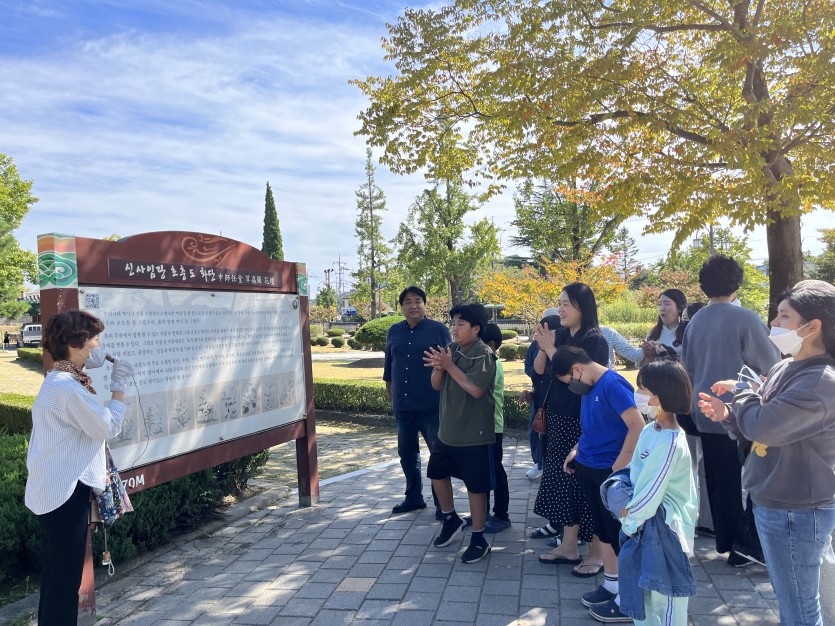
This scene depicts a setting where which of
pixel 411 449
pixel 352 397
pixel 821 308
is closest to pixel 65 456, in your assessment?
pixel 411 449

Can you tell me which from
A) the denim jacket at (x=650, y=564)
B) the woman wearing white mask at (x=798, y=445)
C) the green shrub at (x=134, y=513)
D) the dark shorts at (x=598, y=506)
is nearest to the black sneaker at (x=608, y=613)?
the dark shorts at (x=598, y=506)

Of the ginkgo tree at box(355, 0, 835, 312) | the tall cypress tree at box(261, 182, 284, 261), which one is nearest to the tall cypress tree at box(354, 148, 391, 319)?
the tall cypress tree at box(261, 182, 284, 261)

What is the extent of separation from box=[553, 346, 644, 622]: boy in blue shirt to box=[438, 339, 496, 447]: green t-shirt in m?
0.63

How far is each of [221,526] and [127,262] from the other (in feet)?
7.45

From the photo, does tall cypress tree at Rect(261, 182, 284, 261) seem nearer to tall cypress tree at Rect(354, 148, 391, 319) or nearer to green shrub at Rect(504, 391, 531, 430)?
tall cypress tree at Rect(354, 148, 391, 319)

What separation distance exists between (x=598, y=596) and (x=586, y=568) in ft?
1.32

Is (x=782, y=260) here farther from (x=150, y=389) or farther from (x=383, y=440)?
(x=150, y=389)

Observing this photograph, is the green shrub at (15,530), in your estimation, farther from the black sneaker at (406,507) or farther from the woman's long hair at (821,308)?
the woman's long hair at (821,308)

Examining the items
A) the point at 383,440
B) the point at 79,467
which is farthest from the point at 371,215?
the point at 79,467

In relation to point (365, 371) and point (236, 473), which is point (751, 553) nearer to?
point (236, 473)

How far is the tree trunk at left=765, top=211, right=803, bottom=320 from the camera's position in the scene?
6129mm

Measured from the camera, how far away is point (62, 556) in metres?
2.67

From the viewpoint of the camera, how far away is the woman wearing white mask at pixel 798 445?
2.01 m

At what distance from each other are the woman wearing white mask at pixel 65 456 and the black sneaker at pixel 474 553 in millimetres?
2113
